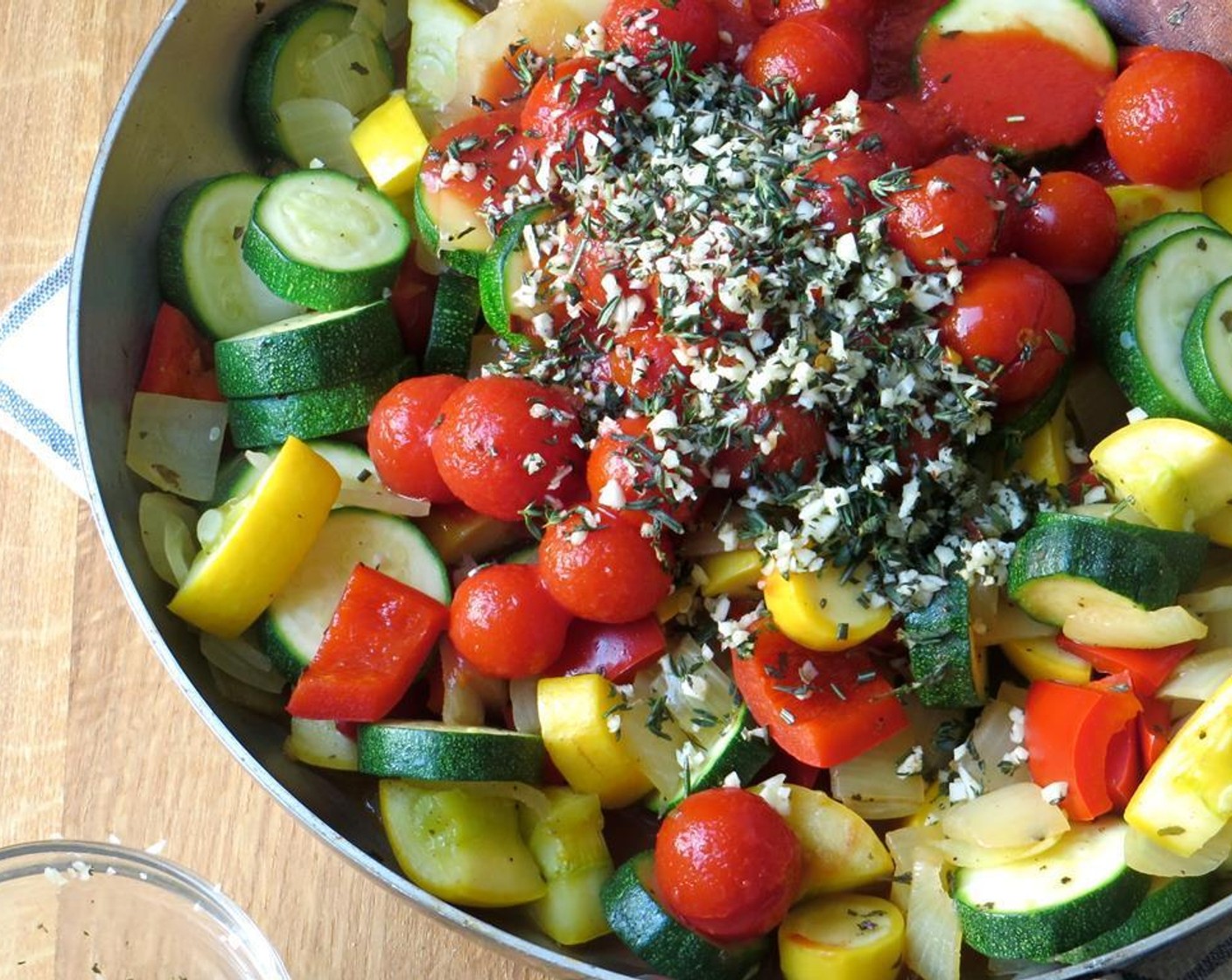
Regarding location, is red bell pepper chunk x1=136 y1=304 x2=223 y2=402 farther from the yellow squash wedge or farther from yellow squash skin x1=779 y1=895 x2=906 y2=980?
the yellow squash wedge

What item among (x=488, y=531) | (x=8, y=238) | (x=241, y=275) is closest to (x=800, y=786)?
(x=488, y=531)

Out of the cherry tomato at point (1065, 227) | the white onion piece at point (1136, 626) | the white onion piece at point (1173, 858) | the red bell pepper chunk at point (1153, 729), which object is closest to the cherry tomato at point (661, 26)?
the cherry tomato at point (1065, 227)

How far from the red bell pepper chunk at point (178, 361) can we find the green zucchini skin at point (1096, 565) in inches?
40.8

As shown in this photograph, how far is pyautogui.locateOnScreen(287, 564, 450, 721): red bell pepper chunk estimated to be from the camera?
1.61 metres

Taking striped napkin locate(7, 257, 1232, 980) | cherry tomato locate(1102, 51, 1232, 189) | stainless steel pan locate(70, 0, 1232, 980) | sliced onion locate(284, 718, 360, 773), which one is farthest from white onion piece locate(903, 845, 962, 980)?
striped napkin locate(7, 257, 1232, 980)

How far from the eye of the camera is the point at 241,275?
6.11ft

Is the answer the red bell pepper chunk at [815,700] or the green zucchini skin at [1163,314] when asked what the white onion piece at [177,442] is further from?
the green zucchini skin at [1163,314]

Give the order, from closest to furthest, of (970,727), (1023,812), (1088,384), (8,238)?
(1023,812) < (970,727) < (1088,384) < (8,238)

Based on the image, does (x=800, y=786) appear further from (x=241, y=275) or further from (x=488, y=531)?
(x=241, y=275)

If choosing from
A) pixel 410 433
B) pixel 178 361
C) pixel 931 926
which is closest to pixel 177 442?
pixel 178 361

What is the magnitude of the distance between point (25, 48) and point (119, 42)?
0.48ft

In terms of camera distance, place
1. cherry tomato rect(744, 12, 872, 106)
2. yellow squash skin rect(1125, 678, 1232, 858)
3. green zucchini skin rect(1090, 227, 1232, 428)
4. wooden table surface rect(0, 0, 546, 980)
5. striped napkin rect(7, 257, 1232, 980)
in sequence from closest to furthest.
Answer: yellow squash skin rect(1125, 678, 1232, 858) → green zucchini skin rect(1090, 227, 1232, 428) → cherry tomato rect(744, 12, 872, 106) → wooden table surface rect(0, 0, 546, 980) → striped napkin rect(7, 257, 1232, 980)

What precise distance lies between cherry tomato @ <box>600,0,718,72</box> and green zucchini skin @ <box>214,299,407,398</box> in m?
0.45

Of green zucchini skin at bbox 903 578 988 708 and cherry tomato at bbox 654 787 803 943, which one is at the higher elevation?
green zucchini skin at bbox 903 578 988 708
